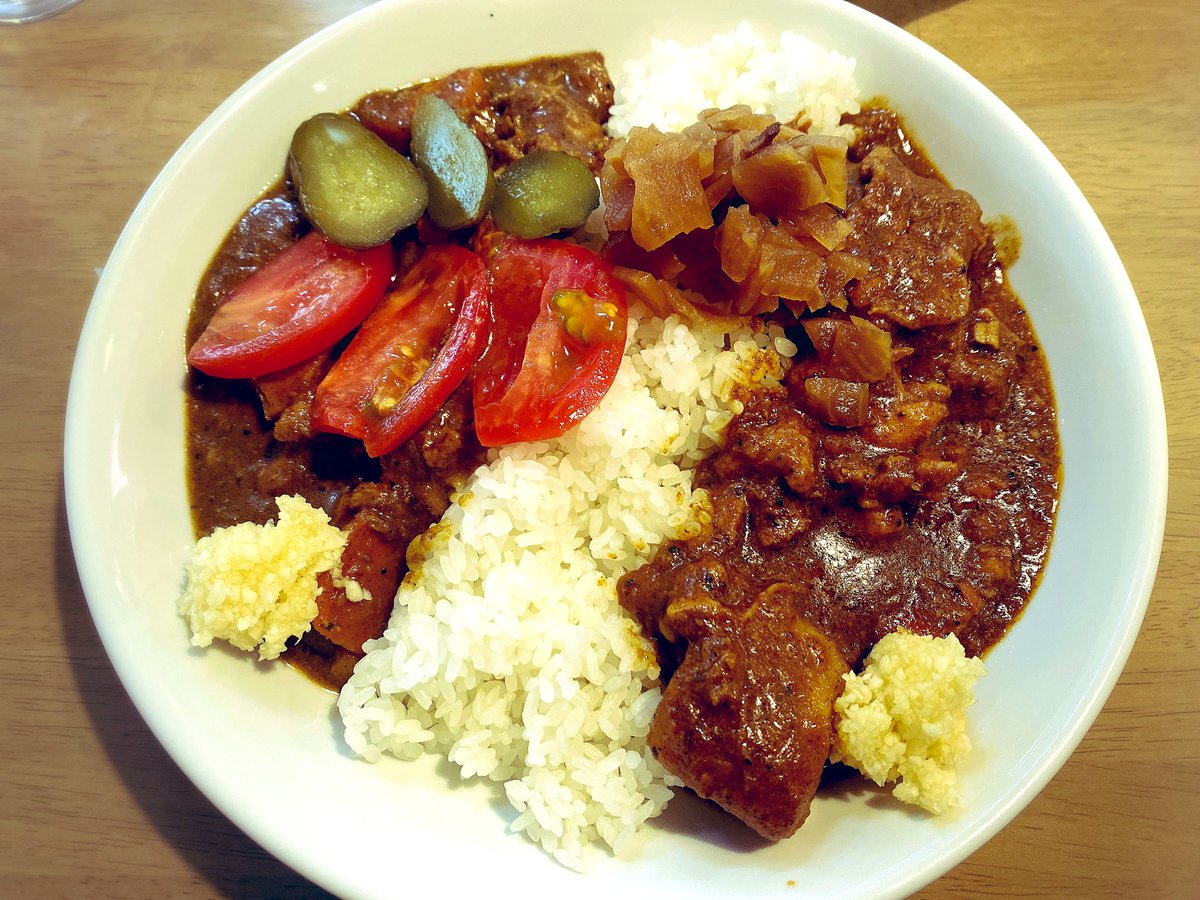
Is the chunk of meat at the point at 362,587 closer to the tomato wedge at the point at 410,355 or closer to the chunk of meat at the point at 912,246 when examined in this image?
the tomato wedge at the point at 410,355

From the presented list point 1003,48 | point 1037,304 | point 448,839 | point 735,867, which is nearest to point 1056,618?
point 1037,304

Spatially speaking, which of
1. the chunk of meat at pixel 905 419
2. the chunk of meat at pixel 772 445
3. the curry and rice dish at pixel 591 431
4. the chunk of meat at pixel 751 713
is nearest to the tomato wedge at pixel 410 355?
the curry and rice dish at pixel 591 431

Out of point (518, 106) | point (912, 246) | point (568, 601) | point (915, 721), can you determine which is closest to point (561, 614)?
point (568, 601)

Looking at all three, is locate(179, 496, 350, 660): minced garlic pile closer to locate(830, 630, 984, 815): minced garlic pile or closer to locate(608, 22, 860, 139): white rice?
locate(830, 630, 984, 815): minced garlic pile

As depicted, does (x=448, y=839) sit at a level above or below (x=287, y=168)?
below

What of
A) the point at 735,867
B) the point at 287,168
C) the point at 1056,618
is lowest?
the point at 735,867

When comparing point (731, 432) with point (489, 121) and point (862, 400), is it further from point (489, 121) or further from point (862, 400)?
point (489, 121)

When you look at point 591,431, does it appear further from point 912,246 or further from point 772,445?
point 912,246

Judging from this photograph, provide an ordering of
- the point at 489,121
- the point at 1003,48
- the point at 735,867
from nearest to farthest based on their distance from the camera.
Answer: the point at 735,867 → the point at 489,121 → the point at 1003,48
